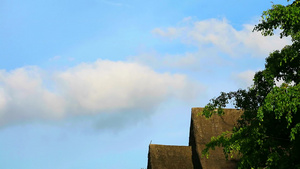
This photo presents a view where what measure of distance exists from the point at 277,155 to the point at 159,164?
20604 millimetres

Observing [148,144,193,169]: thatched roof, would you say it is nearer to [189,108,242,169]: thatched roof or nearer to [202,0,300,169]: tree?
[189,108,242,169]: thatched roof

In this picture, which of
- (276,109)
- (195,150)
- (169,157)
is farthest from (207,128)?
(276,109)

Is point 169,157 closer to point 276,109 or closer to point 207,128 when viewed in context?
point 207,128

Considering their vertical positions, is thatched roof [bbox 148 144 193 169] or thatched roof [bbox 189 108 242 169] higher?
thatched roof [bbox 189 108 242 169]

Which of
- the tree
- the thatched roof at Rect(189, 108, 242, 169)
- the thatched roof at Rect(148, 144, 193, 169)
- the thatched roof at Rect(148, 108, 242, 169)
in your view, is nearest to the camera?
the tree

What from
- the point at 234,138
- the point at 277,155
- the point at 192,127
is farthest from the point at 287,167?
the point at 192,127

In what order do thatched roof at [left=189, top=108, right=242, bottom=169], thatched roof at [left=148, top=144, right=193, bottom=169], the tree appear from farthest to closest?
thatched roof at [left=189, top=108, right=242, bottom=169] < thatched roof at [left=148, top=144, right=193, bottom=169] < the tree

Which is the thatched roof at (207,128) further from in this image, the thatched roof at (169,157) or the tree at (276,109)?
the tree at (276,109)

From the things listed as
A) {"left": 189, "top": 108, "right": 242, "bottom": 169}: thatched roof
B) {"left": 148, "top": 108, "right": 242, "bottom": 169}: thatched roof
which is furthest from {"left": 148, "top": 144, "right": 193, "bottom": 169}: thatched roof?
{"left": 189, "top": 108, "right": 242, "bottom": 169}: thatched roof

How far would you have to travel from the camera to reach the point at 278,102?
19.0m

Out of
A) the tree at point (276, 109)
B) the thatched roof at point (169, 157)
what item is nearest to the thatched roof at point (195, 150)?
the thatched roof at point (169, 157)

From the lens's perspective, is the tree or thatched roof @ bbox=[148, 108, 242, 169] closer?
the tree

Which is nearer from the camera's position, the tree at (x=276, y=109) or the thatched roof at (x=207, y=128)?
the tree at (x=276, y=109)

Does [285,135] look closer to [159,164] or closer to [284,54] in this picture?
[284,54]
